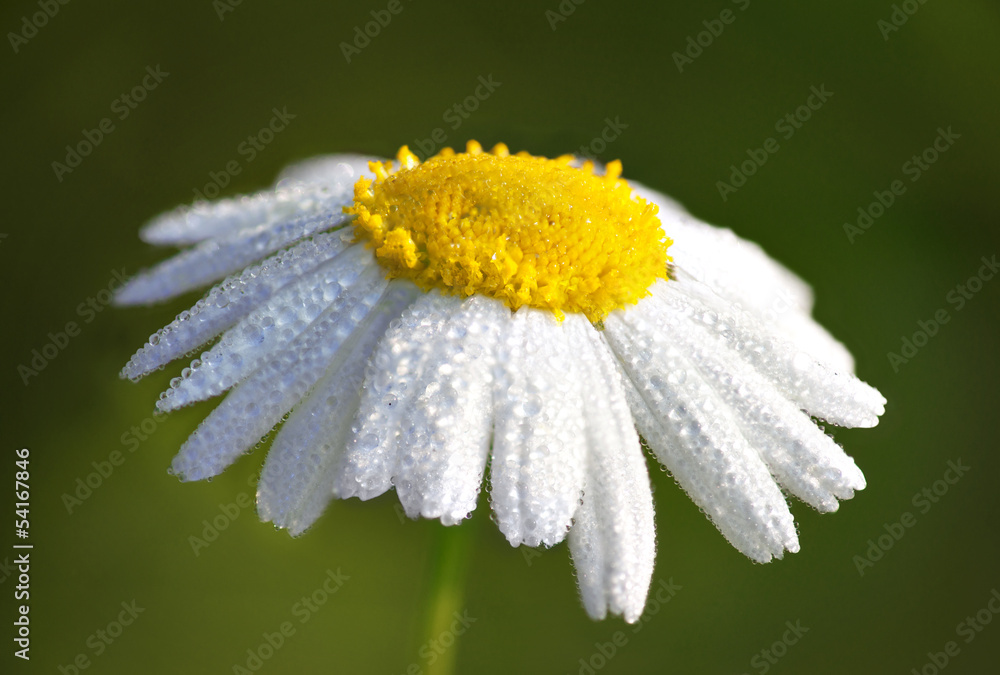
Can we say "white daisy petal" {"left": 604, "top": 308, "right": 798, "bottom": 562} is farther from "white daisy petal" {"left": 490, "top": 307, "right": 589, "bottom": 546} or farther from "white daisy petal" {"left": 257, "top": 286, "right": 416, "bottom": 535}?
"white daisy petal" {"left": 257, "top": 286, "right": 416, "bottom": 535}

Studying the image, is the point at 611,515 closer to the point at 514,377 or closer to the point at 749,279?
the point at 514,377

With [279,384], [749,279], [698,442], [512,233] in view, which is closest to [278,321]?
[279,384]

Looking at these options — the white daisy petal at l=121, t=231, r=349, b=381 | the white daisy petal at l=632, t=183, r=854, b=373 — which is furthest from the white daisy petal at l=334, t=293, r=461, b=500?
the white daisy petal at l=632, t=183, r=854, b=373

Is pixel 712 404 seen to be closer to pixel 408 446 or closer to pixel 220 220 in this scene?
pixel 408 446

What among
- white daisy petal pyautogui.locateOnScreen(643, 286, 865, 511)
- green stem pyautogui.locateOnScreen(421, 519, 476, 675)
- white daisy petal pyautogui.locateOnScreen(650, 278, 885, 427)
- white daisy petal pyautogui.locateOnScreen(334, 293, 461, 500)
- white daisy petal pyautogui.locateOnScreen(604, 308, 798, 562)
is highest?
white daisy petal pyautogui.locateOnScreen(650, 278, 885, 427)

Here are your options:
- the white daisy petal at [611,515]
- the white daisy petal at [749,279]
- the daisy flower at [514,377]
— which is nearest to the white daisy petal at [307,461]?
the daisy flower at [514,377]

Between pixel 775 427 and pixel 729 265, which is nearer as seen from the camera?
pixel 775 427

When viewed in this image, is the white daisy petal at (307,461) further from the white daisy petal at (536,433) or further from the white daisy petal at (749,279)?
the white daisy petal at (749,279)
